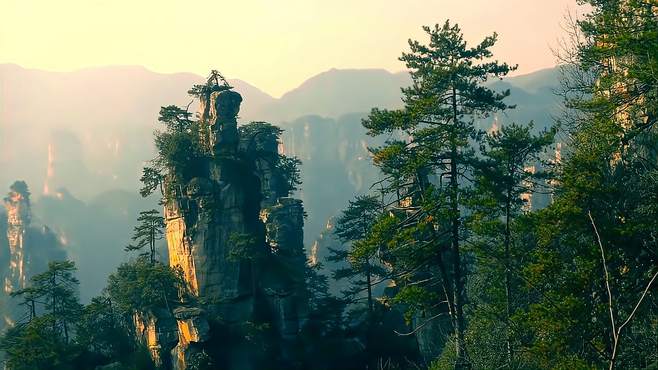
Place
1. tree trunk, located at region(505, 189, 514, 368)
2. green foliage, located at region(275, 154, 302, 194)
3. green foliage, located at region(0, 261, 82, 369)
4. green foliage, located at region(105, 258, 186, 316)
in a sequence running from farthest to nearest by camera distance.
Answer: green foliage, located at region(275, 154, 302, 194)
green foliage, located at region(105, 258, 186, 316)
green foliage, located at region(0, 261, 82, 369)
tree trunk, located at region(505, 189, 514, 368)

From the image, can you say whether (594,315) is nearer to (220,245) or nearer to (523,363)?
(523,363)

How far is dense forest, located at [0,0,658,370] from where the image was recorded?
1582 cm

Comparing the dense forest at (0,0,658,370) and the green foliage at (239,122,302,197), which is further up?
the green foliage at (239,122,302,197)

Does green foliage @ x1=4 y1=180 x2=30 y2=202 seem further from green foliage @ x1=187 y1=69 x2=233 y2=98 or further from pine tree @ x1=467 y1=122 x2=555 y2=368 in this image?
pine tree @ x1=467 y1=122 x2=555 y2=368

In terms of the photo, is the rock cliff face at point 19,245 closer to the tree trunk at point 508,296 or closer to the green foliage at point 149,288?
the green foliage at point 149,288

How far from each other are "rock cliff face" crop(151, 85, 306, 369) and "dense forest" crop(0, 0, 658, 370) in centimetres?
11

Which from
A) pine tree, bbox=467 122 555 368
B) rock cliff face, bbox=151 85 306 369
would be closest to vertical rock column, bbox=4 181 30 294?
rock cliff face, bbox=151 85 306 369

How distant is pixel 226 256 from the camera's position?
127 feet

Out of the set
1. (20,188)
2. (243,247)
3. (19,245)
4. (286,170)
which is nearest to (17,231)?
(19,245)

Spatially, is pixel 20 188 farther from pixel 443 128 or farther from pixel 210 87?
pixel 443 128

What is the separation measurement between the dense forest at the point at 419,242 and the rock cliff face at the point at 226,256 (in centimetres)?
11

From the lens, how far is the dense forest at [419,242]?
1582 cm

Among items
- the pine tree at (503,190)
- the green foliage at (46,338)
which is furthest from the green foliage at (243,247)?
the pine tree at (503,190)

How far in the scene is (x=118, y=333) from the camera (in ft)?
131
